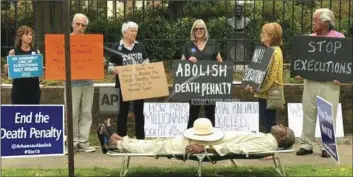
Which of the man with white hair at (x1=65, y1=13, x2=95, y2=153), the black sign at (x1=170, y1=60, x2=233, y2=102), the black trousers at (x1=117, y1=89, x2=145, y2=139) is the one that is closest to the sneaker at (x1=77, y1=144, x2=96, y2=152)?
the man with white hair at (x1=65, y1=13, x2=95, y2=153)

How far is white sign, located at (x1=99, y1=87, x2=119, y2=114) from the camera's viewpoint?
24.2ft

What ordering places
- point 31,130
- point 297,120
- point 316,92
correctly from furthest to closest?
1. point 297,120
2. point 316,92
3. point 31,130

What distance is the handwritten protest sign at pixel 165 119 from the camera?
705 centimetres

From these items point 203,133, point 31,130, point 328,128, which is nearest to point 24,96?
point 31,130

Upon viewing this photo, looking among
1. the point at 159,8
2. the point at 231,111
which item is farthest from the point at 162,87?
the point at 159,8

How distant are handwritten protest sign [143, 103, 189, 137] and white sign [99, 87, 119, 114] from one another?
1.60ft

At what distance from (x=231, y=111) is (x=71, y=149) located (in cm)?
212

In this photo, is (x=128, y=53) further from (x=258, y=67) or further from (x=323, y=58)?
(x=323, y=58)

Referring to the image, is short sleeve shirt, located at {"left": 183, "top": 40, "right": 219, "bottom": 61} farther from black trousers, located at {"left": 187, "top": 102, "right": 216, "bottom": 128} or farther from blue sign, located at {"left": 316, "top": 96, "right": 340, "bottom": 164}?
blue sign, located at {"left": 316, "top": 96, "right": 340, "bottom": 164}

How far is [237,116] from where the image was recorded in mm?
7102

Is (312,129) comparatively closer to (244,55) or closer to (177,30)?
(244,55)

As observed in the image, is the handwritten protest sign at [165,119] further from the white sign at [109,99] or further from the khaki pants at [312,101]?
the khaki pants at [312,101]

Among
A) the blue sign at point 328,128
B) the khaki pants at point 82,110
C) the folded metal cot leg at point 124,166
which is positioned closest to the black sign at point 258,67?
the blue sign at point 328,128

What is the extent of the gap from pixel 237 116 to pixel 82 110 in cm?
195
